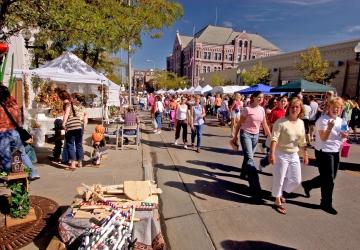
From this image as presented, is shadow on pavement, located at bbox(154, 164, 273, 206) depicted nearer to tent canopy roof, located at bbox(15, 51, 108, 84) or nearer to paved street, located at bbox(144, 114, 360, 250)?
paved street, located at bbox(144, 114, 360, 250)

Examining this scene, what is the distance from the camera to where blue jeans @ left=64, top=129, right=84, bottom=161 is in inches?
260

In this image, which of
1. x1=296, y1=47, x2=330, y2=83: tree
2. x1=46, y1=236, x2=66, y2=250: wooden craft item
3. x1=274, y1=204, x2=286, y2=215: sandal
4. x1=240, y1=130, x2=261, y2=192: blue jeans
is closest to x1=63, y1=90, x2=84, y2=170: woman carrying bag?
x1=46, y1=236, x2=66, y2=250: wooden craft item

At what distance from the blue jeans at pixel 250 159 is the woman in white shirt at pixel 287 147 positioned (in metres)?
0.59

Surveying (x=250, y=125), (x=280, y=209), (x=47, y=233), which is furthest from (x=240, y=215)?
(x=47, y=233)

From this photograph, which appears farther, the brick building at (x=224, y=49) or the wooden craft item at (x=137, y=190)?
the brick building at (x=224, y=49)

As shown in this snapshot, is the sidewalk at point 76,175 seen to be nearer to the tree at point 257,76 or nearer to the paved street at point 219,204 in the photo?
the paved street at point 219,204

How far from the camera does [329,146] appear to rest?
15.4 ft

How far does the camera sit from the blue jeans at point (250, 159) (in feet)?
17.6

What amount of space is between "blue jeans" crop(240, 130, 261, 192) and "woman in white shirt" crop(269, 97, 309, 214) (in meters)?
0.59

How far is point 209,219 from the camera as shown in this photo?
4.46 m

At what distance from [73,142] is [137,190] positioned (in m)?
3.46

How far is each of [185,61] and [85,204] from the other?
109 metres

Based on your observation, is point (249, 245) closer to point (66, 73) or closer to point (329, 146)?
point (329, 146)

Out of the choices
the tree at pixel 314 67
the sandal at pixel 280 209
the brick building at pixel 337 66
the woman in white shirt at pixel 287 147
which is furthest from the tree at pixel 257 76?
the sandal at pixel 280 209
